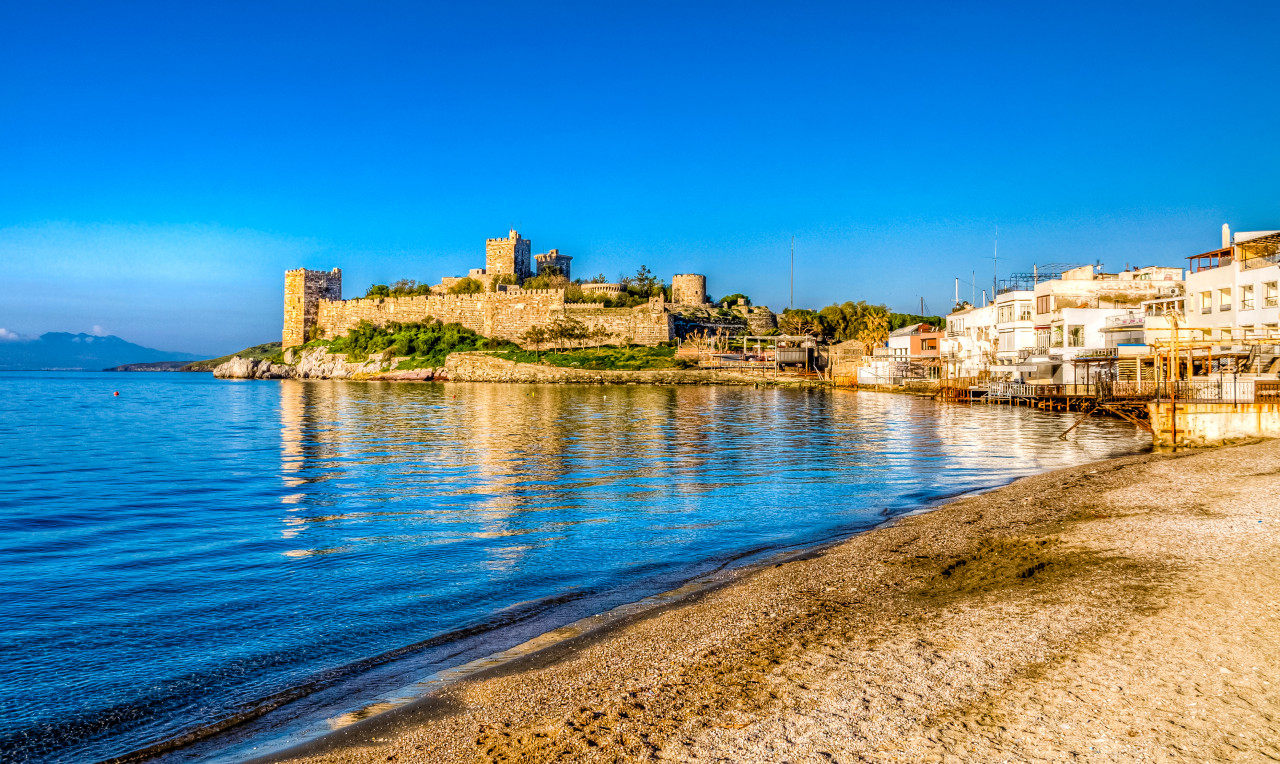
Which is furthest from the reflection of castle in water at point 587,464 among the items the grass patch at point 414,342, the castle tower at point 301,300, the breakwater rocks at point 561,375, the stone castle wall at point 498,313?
the castle tower at point 301,300

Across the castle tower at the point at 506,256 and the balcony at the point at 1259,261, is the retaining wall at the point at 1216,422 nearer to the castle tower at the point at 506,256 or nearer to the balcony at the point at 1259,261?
the balcony at the point at 1259,261

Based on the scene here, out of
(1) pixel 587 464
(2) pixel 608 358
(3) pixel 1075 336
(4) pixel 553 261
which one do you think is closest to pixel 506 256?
(4) pixel 553 261

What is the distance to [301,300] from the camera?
101438 millimetres

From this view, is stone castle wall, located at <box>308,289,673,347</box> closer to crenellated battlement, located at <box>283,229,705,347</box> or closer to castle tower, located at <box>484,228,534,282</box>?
crenellated battlement, located at <box>283,229,705,347</box>

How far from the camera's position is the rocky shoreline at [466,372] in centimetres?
7044

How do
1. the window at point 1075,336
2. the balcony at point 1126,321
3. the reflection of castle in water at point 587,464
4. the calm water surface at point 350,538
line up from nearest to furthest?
the calm water surface at point 350,538 < the reflection of castle in water at point 587,464 < the balcony at point 1126,321 < the window at point 1075,336

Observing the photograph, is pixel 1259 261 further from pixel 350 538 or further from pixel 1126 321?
pixel 350 538

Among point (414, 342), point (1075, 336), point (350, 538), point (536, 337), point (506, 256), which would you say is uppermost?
point (506, 256)

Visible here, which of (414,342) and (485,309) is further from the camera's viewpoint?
(485,309)

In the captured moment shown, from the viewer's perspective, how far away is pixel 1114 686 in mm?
4523

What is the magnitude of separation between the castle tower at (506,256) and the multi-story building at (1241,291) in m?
→ 86.0

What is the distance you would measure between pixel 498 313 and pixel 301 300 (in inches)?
1159

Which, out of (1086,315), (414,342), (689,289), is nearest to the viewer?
(1086,315)

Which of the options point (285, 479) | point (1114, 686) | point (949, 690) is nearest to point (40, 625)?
point (949, 690)
